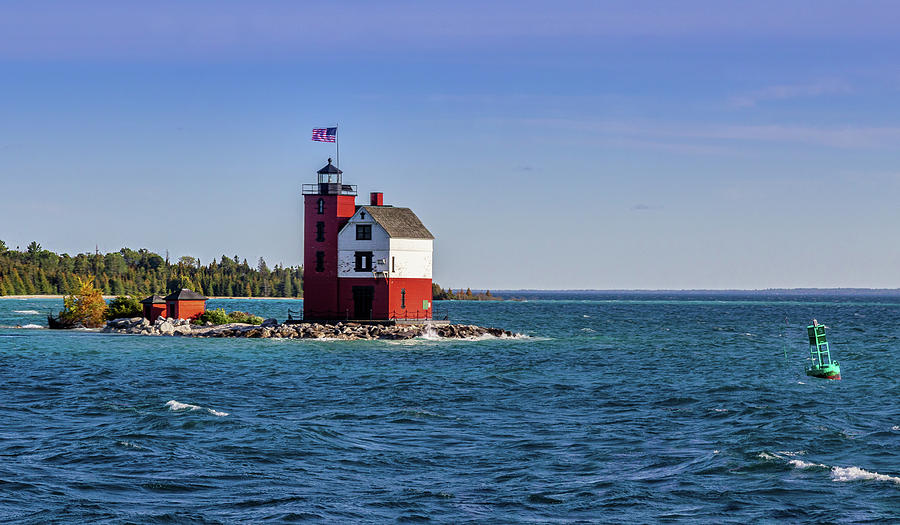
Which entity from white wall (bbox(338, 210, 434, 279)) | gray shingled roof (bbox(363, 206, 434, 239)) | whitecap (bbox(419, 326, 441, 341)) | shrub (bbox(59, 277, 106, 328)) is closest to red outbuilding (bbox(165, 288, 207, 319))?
shrub (bbox(59, 277, 106, 328))

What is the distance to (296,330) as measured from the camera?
2729 inches

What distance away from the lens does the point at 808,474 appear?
2216 centimetres

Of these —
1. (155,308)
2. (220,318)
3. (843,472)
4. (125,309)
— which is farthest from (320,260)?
(843,472)

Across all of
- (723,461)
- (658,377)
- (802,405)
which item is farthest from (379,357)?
(723,461)

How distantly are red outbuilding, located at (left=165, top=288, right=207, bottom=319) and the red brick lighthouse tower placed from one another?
11.7 metres

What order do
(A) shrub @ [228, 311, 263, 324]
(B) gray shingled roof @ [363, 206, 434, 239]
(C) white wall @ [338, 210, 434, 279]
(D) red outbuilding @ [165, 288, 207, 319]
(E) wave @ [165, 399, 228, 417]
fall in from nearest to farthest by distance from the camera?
(E) wave @ [165, 399, 228, 417] < (C) white wall @ [338, 210, 434, 279] < (B) gray shingled roof @ [363, 206, 434, 239] < (D) red outbuilding @ [165, 288, 207, 319] < (A) shrub @ [228, 311, 263, 324]

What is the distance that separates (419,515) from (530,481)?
12.6 feet

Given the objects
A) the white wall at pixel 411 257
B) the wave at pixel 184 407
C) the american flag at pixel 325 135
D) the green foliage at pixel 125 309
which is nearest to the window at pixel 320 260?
the white wall at pixel 411 257

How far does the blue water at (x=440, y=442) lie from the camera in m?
19.3

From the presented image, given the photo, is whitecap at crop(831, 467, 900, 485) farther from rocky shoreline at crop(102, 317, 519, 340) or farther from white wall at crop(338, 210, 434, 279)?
white wall at crop(338, 210, 434, 279)

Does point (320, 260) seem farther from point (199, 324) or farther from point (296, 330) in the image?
point (199, 324)

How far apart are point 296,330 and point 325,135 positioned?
14.7 meters

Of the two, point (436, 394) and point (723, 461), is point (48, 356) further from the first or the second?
point (723, 461)

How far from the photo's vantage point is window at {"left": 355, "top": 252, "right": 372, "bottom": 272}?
2739 inches
